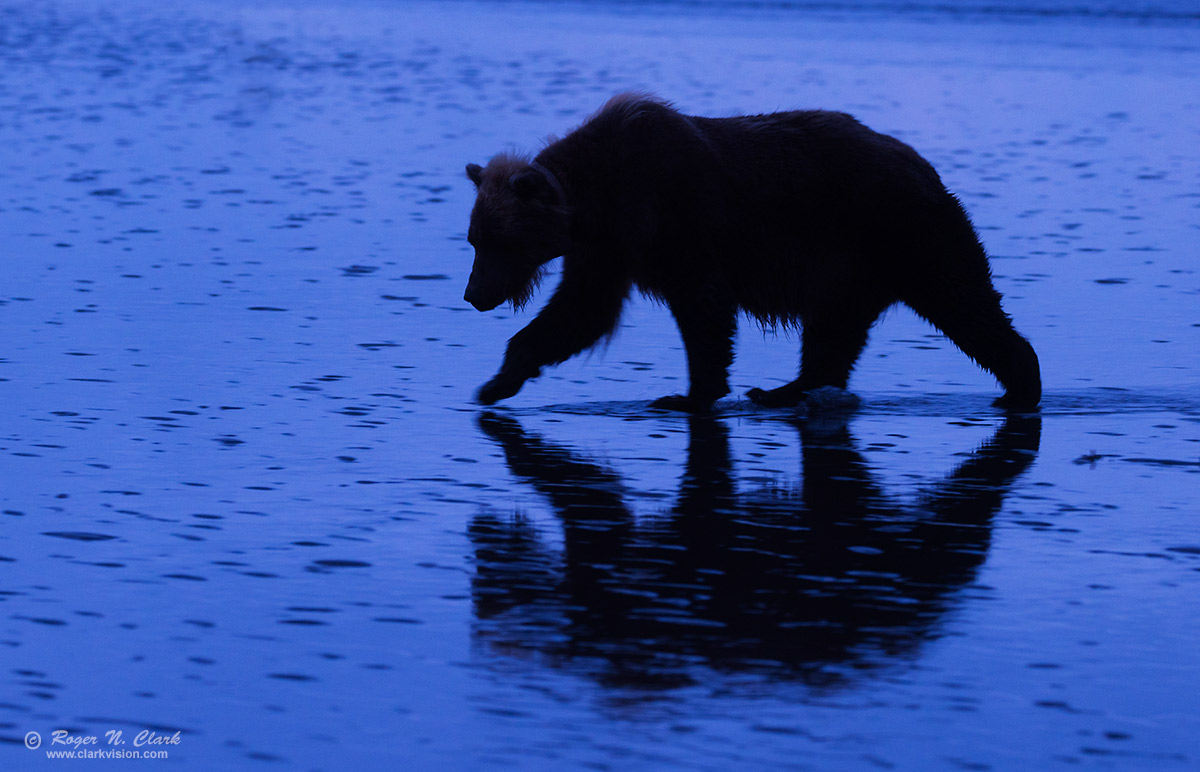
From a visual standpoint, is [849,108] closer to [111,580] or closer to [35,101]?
[35,101]

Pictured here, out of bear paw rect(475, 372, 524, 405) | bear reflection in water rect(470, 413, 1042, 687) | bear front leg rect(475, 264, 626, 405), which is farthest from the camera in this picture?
bear front leg rect(475, 264, 626, 405)

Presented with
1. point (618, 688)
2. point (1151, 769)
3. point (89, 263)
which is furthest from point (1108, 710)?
point (89, 263)

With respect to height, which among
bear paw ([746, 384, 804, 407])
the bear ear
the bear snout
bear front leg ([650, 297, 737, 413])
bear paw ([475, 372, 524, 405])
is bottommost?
bear paw ([746, 384, 804, 407])

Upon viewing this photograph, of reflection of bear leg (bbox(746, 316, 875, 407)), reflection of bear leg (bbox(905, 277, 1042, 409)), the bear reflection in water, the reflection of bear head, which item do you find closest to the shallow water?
the bear reflection in water

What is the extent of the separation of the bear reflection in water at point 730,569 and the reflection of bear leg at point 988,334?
3.27ft

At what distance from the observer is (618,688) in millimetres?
4898

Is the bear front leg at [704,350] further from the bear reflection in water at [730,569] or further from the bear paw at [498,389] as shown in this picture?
the bear reflection in water at [730,569]

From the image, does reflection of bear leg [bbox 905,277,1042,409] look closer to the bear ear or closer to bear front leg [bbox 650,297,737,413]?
bear front leg [bbox 650,297,737,413]

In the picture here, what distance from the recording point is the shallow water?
187 inches

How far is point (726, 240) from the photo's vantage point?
8.69 metres

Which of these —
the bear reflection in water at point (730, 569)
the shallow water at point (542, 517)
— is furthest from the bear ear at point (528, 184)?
the bear reflection in water at point (730, 569)

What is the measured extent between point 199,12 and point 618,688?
141 ft

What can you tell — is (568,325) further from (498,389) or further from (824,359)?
(824,359)

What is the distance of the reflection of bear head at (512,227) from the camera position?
27.9 feet
